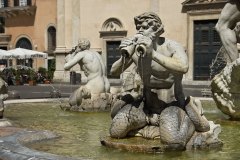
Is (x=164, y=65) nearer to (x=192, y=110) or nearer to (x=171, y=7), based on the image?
(x=192, y=110)

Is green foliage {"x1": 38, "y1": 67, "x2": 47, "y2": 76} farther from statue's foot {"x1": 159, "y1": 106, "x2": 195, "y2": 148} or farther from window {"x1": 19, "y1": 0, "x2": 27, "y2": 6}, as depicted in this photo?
statue's foot {"x1": 159, "y1": 106, "x2": 195, "y2": 148}

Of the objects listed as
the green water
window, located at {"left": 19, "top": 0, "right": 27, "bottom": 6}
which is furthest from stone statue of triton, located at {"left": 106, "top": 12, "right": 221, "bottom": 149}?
window, located at {"left": 19, "top": 0, "right": 27, "bottom": 6}

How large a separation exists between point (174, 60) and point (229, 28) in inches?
122

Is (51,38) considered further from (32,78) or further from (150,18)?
(150,18)

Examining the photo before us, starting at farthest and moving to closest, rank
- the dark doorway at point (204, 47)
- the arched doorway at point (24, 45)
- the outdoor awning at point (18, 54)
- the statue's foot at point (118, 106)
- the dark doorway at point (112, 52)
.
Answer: the arched doorway at point (24, 45) < the dark doorway at point (112, 52) < the outdoor awning at point (18, 54) < the dark doorway at point (204, 47) < the statue's foot at point (118, 106)

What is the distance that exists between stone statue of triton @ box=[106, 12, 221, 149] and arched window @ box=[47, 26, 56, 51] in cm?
3134

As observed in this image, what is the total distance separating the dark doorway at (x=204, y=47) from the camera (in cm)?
2683

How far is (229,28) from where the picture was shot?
7418 millimetres

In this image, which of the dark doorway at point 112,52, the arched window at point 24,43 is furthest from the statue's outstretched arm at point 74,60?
the arched window at point 24,43

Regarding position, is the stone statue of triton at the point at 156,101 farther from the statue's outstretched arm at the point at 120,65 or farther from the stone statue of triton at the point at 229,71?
the stone statue of triton at the point at 229,71

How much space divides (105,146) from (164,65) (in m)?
0.99

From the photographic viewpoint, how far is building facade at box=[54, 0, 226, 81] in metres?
26.9

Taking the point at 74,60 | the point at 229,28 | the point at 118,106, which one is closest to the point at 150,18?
the point at 118,106

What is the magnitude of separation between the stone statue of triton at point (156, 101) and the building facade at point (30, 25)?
101ft
